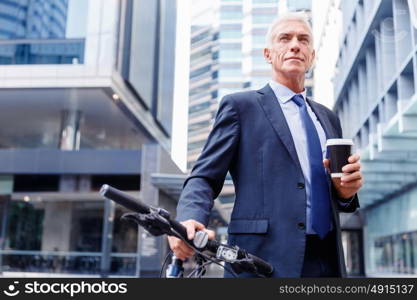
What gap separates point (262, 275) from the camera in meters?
0.92

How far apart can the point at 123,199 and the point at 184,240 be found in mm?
165

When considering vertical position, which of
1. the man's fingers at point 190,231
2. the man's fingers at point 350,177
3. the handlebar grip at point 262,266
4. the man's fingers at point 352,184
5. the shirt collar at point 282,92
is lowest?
the handlebar grip at point 262,266

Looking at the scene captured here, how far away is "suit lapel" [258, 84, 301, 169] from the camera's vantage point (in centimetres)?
117

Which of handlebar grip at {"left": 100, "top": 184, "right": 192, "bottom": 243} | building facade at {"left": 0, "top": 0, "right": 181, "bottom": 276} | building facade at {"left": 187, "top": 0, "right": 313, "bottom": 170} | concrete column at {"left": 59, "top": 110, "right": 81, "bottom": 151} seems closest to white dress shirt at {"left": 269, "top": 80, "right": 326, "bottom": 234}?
handlebar grip at {"left": 100, "top": 184, "right": 192, "bottom": 243}

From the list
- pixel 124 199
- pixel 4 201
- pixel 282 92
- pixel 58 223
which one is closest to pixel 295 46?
pixel 282 92

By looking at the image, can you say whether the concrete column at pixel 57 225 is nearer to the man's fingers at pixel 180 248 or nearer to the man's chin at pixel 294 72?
the man's chin at pixel 294 72

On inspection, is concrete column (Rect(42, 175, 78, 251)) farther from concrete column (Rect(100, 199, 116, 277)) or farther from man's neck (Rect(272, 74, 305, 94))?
man's neck (Rect(272, 74, 305, 94))

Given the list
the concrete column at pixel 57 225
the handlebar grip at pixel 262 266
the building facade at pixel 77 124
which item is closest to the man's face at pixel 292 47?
the handlebar grip at pixel 262 266

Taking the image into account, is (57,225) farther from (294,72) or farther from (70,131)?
(294,72)

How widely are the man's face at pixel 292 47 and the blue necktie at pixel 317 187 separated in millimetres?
147

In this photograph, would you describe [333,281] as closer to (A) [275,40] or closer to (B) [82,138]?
(A) [275,40]

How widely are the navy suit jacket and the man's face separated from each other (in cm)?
11

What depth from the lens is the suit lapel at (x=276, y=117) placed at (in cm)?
117

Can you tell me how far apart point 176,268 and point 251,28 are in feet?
11.5
